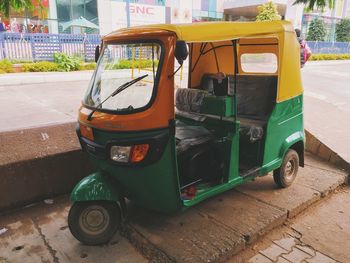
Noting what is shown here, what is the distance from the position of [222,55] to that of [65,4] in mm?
19776

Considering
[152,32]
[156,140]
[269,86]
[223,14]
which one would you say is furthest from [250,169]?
[223,14]

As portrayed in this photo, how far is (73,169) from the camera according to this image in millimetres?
3752

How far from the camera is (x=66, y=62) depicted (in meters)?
15.3

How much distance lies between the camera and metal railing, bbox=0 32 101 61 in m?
15.1

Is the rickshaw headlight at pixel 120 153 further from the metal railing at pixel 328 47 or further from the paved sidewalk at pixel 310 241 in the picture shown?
the metal railing at pixel 328 47

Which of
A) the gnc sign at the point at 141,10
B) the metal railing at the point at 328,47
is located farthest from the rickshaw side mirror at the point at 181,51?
the metal railing at the point at 328,47

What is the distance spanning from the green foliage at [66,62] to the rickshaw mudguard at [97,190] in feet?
44.1

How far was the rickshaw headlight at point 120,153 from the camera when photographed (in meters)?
2.63

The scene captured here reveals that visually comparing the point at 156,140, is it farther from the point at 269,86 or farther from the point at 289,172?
the point at 289,172

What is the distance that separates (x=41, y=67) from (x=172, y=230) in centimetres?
1362

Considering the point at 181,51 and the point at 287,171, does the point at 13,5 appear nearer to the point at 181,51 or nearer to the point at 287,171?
the point at 181,51

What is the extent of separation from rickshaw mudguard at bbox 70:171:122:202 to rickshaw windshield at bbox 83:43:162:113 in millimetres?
646

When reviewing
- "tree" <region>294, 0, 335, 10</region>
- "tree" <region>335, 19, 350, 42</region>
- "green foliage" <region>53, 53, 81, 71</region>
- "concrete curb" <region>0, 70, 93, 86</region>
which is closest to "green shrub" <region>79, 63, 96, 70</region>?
"green foliage" <region>53, 53, 81, 71</region>

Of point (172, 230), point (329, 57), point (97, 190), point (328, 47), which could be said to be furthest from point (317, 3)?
point (328, 47)
